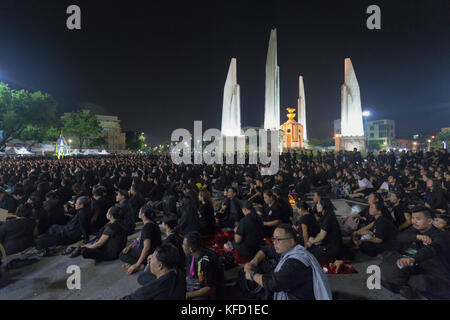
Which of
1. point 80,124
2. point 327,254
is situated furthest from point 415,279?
point 80,124

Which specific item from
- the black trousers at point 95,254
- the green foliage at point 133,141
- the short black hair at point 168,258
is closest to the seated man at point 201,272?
the short black hair at point 168,258

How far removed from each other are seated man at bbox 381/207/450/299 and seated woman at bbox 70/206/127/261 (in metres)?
4.62

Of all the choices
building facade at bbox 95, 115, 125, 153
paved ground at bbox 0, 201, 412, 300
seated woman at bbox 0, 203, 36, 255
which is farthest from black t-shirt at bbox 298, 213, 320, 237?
building facade at bbox 95, 115, 125, 153

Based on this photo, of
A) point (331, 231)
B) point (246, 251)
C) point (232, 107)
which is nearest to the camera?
point (331, 231)

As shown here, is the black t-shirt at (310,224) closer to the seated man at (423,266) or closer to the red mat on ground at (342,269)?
the red mat on ground at (342,269)

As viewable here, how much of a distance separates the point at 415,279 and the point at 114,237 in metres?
5.00

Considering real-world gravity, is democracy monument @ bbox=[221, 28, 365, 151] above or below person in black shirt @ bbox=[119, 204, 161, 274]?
above

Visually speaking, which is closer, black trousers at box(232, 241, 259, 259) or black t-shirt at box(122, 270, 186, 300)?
black t-shirt at box(122, 270, 186, 300)

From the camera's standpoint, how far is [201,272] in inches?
121

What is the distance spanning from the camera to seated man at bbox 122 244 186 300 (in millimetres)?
2495

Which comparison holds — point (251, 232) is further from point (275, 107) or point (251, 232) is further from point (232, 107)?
point (232, 107)

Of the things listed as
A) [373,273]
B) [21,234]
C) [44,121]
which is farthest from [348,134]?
[44,121]

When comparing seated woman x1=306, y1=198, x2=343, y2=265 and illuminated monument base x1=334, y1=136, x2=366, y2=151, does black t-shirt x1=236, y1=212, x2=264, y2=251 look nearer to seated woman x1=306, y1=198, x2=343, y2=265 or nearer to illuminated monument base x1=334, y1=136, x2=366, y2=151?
seated woman x1=306, y1=198, x2=343, y2=265
